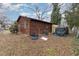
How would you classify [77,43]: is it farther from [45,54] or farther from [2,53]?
[2,53]

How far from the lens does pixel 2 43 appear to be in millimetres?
2768

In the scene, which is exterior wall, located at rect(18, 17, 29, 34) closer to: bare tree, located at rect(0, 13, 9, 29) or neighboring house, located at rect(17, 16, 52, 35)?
neighboring house, located at rect(17, 16, 52, 35)

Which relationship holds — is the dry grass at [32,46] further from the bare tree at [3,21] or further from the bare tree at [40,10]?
the bare tree at [40,10]

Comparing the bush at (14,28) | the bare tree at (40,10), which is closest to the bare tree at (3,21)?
the bush at (14,28)

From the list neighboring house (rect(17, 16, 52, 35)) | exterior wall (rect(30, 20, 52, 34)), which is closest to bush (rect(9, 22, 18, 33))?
neighboring house (rect(17, 16, 52, 35))

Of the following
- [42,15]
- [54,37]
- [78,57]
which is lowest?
[78,57]

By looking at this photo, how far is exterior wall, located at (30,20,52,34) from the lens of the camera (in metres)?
2.77

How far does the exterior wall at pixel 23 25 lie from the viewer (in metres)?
2.77

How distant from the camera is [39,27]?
2.78 metres

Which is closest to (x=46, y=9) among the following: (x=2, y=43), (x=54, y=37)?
(x=54, y=37)

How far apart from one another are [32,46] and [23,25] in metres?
0.19

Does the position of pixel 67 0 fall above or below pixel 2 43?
above

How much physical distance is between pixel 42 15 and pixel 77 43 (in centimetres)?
38

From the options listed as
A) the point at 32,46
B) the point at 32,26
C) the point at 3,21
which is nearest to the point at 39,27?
the point at 32,26
